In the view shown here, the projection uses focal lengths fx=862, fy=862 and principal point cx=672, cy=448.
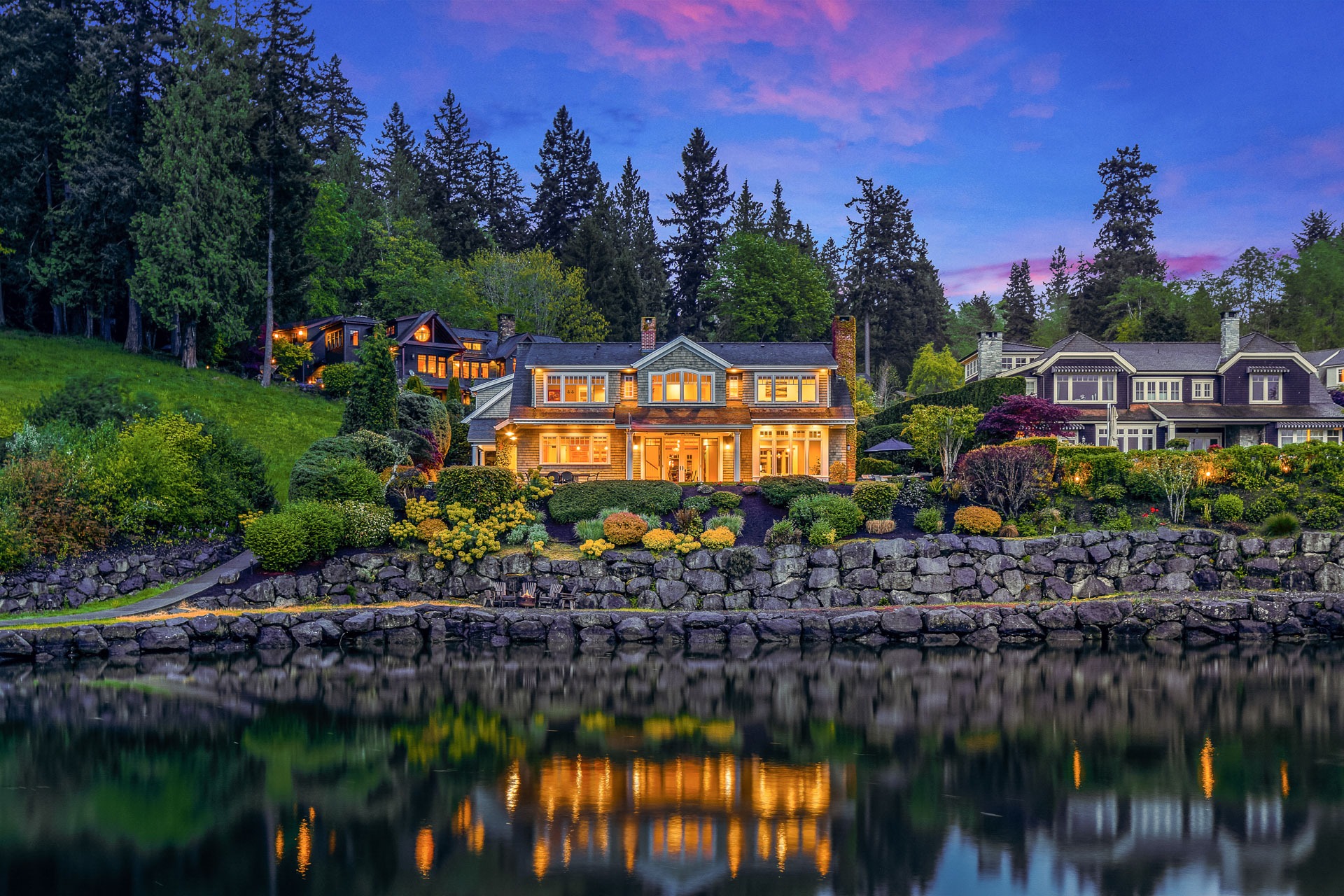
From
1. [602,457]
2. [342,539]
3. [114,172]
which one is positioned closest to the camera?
[342,539]

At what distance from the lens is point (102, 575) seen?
22766 millimetres

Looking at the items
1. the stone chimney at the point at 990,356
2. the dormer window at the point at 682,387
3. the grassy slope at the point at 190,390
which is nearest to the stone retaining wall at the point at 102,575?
the grassy slope at the point at 190,390

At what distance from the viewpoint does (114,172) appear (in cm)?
4612

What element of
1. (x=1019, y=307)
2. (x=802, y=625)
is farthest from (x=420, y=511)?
(x=1019, y=307)

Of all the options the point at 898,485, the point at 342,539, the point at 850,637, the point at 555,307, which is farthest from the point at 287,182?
the point at 850,637

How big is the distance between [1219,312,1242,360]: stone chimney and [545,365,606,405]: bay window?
110 ft

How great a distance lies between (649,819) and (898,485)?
1951cm

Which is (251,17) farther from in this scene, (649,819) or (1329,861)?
(1329,861)

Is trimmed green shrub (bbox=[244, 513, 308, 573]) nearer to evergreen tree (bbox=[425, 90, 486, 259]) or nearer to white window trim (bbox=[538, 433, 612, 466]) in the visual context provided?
white window trim (bbox=[538, 433, 612, 466])

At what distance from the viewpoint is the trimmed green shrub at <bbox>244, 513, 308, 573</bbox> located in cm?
2278

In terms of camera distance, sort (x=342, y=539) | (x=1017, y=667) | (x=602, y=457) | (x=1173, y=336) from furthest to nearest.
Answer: (x=1173, y=336), (x=602, y=457), (x=342, y=539), (x=1017, y=667)

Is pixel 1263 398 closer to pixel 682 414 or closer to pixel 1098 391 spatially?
pixel 1098 391

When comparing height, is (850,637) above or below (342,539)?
below

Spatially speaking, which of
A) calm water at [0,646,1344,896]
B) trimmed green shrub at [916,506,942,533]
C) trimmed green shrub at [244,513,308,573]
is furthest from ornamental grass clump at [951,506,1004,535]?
trimmed green shrub at [244,513,308,573]
